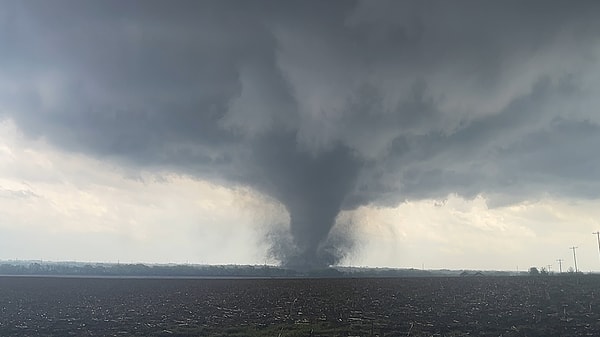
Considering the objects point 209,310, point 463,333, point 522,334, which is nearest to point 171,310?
point 209,310

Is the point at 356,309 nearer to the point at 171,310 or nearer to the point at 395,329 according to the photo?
the point at 395,329

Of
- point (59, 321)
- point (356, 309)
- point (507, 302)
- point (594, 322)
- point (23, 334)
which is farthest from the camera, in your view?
point (507, 302)

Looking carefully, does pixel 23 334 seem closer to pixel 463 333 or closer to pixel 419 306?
pixel 463 333

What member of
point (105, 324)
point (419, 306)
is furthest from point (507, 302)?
point (105, 324)

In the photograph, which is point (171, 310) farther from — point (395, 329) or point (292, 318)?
point (395, 329)

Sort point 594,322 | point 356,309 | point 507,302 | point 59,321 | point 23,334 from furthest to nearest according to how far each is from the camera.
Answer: point 507,302 → point 356,309 → point 59,321 → point 594,322 → point 23,334

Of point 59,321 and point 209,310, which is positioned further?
point 209,310

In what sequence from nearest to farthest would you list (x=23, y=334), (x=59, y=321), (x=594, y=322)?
(x=23, y=334) < (x=594, y=322) < (x=59, y=321)

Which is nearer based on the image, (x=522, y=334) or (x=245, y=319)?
(x=522, y=334)

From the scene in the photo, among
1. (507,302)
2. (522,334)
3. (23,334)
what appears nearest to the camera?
(522,334)
